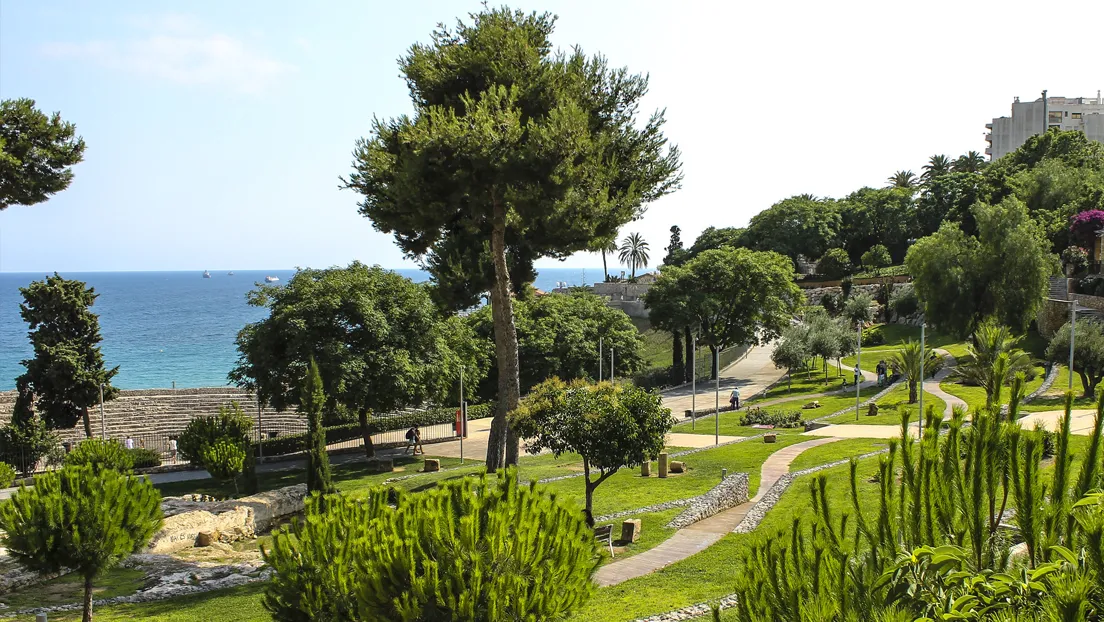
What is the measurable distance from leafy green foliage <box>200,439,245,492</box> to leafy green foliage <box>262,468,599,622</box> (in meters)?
20.3

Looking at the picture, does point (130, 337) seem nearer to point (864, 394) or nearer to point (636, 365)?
point (636, 365)

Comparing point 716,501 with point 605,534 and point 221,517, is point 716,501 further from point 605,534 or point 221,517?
point 221,517

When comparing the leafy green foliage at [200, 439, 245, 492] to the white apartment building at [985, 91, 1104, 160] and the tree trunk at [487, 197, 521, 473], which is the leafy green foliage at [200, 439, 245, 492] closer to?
the tree trunk at [487, 197, 521, 473]

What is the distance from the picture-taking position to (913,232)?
286 ft

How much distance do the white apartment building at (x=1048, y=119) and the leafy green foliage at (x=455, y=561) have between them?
5526 inches

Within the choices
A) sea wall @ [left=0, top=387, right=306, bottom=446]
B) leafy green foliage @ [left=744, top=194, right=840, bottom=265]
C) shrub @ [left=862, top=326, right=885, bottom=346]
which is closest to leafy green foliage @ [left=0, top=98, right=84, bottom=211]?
sea wall @ [left=0, top=387, right=306, bottom=446]

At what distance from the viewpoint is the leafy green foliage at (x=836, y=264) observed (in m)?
84.1

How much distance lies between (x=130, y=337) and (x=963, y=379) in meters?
155

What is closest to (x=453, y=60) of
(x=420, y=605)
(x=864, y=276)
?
(x=420, y=605)

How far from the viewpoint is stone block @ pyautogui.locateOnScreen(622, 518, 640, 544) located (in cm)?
1844

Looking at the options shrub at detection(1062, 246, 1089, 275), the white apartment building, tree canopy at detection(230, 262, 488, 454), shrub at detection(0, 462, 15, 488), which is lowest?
shrub at detection(0, 462, 15, 488)

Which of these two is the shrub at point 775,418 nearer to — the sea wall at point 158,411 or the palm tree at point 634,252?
the sea wall at point 158,411

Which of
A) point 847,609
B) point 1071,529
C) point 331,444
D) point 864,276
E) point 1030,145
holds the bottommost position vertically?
point 331,444

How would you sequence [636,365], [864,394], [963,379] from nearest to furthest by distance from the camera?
1. [963,379]
2. [864,394]
3. [636,365]
